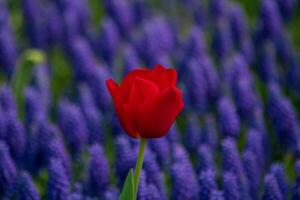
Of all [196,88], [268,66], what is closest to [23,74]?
[196,88]

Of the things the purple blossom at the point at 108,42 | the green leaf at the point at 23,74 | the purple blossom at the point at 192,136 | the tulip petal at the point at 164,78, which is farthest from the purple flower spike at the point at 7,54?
the tulip petal at the point at 164,78

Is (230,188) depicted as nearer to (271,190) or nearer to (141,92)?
(271,190)

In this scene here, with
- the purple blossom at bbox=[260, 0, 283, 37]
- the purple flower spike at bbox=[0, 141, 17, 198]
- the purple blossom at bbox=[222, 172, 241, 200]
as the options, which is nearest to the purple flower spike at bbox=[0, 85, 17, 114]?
the purple flower spike at bbox=[0, 141, 17, 198]

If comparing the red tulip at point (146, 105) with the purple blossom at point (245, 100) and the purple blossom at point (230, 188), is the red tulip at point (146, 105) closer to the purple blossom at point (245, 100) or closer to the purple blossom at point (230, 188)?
the purple blossom at point (230, 188)

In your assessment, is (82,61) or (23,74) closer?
(23,74)

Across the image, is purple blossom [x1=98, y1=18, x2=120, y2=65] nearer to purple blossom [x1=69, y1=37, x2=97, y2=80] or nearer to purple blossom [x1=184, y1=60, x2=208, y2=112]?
purple blossom [x1=69, y1=37, x2=97, y2=80]

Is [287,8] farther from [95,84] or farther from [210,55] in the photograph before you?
[95,84]
